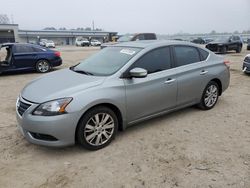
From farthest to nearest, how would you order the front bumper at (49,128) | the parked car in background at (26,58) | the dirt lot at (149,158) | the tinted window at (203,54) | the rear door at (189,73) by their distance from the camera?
the parked car in background at (26,58) → the tinted window at (203,54) → the rear door at (189,73) → the front bumper at (49,128) → the dirt lot at (149,158)

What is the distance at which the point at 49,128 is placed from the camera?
324cm

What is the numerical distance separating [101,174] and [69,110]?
36.7 inches

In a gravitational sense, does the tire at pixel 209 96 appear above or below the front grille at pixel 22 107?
below

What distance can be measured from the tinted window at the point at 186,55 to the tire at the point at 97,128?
1.82m

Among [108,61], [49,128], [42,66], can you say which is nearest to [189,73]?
[108,61]

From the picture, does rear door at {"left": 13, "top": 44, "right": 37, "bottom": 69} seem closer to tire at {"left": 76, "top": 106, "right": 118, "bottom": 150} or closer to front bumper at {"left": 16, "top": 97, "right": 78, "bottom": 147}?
front bumper at {"left": 16, "top": 97, "right": 78, "bottom": 147}

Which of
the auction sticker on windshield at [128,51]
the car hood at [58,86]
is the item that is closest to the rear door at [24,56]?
the car hood at [58,86]

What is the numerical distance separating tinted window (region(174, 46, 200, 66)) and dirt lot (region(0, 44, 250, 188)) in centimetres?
113

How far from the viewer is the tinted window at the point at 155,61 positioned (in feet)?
13.5

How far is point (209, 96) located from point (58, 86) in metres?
3.28

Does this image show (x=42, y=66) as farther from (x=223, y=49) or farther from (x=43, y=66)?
(x=223, y=49)

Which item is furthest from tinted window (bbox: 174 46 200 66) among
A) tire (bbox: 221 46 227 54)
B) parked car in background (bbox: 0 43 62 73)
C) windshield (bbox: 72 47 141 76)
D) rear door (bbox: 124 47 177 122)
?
tire (bbox: 221 46 227 54)

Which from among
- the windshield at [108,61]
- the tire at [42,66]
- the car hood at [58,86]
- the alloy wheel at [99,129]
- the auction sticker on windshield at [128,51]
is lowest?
the alloy wheel at [99,129]

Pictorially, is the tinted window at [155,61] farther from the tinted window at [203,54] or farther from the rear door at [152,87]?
the tinted window at [203,54]
